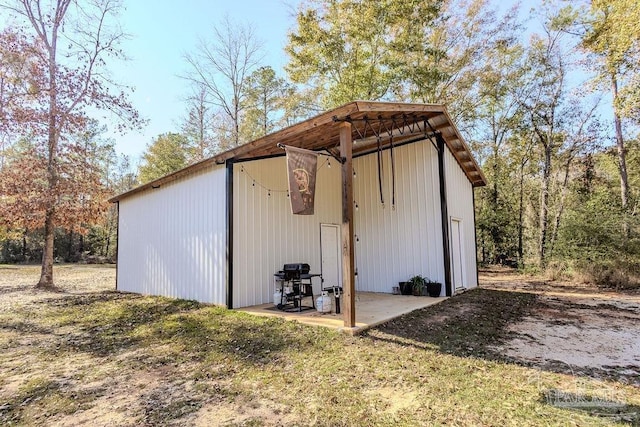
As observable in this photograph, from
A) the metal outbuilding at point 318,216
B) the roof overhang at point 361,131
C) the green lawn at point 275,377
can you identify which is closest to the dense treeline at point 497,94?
the metal outbuilding at point 318,216

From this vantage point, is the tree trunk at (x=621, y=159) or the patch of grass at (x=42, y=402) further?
the tree trunk at (x=621, y=159)

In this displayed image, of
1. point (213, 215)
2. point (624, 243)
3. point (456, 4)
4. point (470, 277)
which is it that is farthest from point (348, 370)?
point (456, 4)

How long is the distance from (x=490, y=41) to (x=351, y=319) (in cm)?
1371

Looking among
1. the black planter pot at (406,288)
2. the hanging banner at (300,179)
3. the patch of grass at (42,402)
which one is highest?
the hanging banner at (300,179)

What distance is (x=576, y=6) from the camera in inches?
476

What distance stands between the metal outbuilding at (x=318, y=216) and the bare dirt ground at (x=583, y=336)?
83.9 inches

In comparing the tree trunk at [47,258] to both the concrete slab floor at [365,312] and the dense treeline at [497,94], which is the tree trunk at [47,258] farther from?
the concrete slab floor at [365,312]

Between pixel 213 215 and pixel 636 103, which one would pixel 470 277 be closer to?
pixel 636 103

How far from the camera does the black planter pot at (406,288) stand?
807 centimetres

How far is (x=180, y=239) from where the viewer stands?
768cm

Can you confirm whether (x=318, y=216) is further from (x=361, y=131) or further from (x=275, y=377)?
(x=275, y=377)

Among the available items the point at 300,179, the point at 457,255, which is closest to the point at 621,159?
the point at 457,255

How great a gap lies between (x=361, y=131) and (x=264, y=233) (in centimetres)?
319

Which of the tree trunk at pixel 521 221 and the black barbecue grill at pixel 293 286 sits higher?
the tree trunk at pixel 521 221
